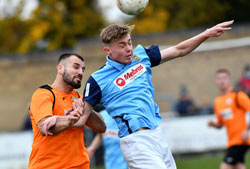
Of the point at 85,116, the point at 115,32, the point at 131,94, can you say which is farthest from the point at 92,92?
the point at 115,32

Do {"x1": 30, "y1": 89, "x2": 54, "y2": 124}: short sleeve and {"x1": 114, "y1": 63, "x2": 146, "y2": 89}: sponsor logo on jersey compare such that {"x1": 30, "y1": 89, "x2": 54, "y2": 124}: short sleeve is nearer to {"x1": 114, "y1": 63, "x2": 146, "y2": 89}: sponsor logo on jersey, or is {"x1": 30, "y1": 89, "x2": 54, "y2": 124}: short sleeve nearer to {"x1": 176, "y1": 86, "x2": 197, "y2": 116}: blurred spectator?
{"x1": 114, "y1": 63, "x2": 146, "y2": 89}: sponsor logo on jersey

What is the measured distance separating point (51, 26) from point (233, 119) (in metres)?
15.2

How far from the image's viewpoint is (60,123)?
4.95 meters

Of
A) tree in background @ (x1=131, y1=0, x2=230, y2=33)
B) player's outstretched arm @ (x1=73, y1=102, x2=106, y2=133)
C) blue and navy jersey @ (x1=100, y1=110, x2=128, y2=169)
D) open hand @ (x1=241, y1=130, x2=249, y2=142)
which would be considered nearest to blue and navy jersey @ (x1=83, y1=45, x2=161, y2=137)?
player's outstretched arm @ (x1=73, y1=102, x2=106, y2=133)

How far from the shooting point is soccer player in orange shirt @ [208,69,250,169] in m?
9.41

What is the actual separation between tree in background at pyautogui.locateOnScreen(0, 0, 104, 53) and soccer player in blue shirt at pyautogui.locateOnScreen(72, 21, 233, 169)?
1838 centimetres

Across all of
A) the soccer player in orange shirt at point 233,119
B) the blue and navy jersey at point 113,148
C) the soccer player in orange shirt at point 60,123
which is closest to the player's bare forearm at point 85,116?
the soccer player in orange shirt at point 60,123

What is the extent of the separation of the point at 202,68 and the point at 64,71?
50.4 feet

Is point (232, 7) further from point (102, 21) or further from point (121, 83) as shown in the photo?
point (121, 83)

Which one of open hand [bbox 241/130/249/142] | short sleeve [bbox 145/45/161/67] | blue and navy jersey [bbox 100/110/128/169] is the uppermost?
short sleeve [bbox 145/45/161/67]

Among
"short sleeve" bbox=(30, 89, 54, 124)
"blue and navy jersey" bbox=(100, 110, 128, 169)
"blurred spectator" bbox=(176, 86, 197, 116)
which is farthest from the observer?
"blurred spectator" bbox=(176, 86, 197, 116)

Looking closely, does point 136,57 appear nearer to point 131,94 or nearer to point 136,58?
point 136,58

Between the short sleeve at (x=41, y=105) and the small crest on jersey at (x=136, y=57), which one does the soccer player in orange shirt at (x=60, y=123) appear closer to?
the short sleeve at (x=41, y=105)

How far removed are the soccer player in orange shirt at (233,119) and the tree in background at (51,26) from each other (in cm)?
1481
